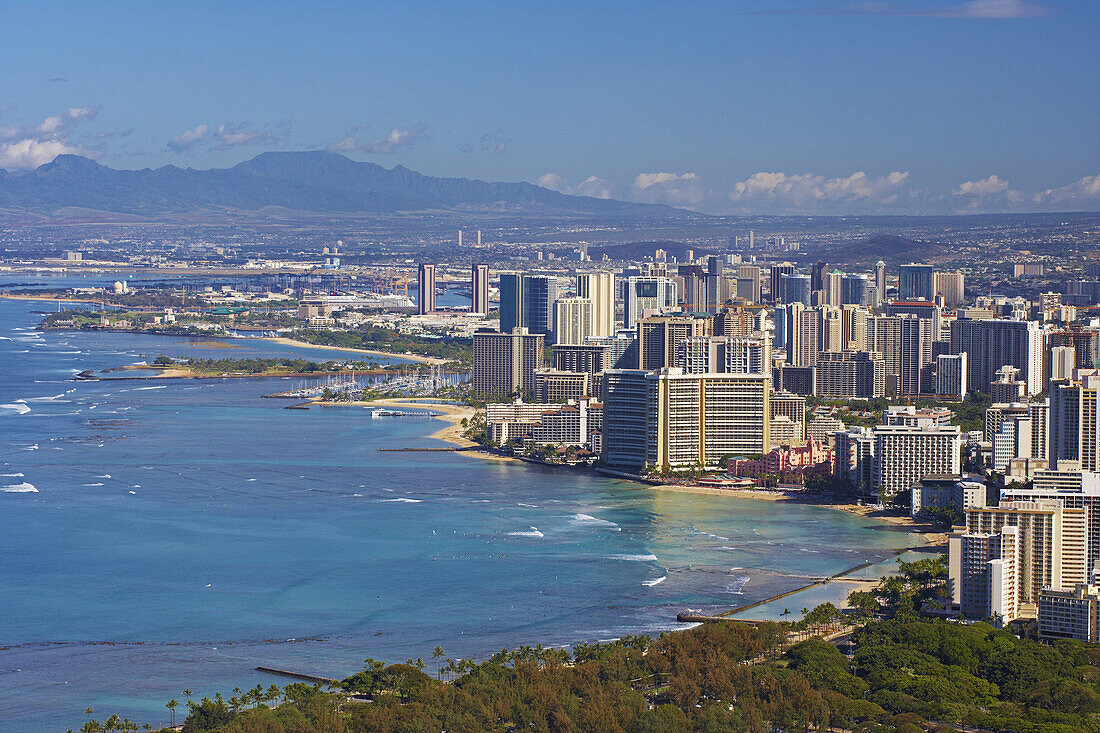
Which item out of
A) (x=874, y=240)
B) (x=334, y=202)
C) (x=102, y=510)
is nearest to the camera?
(x=102, y=510)

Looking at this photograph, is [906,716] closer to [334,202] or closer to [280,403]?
[280,403]

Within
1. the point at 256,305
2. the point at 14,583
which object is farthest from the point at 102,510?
the point at 256,305

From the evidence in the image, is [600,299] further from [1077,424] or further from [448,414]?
[1077,424]

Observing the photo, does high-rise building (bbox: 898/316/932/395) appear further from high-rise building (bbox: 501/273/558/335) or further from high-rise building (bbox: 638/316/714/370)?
high-rise building (bbox: 501/273/558/335)

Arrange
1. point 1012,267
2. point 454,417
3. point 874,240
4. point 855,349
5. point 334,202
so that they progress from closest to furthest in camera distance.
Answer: point 454,417 < point 855,349 < point 1012,267 < point 874,240 < point 334,202

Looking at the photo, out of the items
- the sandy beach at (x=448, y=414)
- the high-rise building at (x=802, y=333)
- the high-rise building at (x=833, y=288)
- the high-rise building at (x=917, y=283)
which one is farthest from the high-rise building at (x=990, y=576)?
the high-rise building at (x=917, y=283)

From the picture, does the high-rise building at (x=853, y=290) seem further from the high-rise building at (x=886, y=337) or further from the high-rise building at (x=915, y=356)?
the high-rise building at (x=915, y=356)
